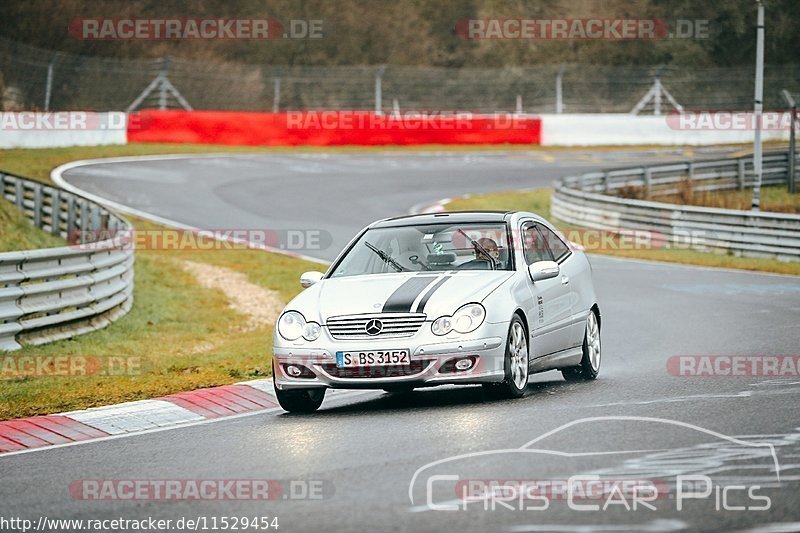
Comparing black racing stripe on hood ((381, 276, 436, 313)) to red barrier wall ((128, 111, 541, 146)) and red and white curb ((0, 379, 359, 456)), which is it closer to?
red and white curb ((0, 379, 359, 456))

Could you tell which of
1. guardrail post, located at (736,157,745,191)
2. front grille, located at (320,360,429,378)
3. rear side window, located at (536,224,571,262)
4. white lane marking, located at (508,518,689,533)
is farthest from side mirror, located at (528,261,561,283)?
guardrail post, located at (736,157,745,191)

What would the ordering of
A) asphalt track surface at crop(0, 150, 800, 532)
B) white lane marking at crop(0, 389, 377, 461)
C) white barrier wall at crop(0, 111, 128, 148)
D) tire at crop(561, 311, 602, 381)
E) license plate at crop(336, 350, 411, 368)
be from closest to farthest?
asphalt track surface at crop(0, 150, 800, 532), white lane marking at crop(0, 389, 377, 461), license plate at crop(336, 350, 411, 368), tire at crop(561, 311, 602, 381), white barrier wall at crop(0, 111, 128, 148)

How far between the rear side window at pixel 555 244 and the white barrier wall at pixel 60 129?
3138 centimetres

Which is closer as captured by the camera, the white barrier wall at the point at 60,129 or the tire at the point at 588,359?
the tire at the point at 588,359

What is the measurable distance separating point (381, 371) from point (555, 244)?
311 centimetres

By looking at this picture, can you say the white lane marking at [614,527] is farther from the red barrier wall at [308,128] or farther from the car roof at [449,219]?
the red barrier wall at [308,128]

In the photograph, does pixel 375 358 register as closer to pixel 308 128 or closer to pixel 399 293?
pixel 399 293

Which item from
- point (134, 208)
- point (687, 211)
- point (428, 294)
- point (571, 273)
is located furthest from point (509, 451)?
point (134, 208)


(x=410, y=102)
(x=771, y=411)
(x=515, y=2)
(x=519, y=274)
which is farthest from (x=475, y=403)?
(x=515, y=2)

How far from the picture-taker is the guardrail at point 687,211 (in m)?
26.6

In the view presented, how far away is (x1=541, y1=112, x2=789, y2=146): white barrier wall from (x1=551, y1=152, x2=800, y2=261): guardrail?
13.2 m

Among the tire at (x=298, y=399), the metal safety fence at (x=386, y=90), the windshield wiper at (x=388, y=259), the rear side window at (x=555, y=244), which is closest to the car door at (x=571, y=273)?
the rear side window at (x=555, y=244)

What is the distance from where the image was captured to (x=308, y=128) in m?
49.3

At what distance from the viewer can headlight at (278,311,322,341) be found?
10.5 metres
